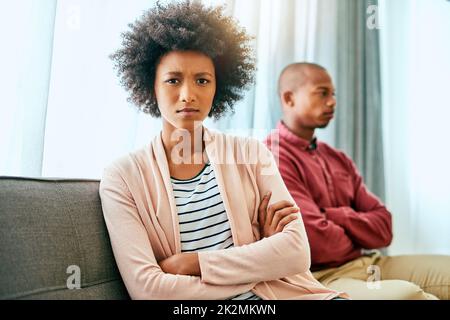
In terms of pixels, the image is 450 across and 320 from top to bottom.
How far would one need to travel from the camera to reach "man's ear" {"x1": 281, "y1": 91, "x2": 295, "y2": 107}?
2.02 m

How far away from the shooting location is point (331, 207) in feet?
6.16

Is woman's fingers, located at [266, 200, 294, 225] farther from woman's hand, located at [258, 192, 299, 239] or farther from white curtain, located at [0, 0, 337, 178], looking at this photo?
white curtain, located at [0, 0, 337, 178]

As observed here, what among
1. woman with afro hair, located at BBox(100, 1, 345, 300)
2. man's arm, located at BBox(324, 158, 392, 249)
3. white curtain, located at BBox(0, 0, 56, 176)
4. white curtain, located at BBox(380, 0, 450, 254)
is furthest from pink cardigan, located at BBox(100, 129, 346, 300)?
white curtain, located at BBox(380, 0, 450, 254)

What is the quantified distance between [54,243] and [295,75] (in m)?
1.27

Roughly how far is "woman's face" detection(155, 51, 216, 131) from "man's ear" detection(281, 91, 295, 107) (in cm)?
85

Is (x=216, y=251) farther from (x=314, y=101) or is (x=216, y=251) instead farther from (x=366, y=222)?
(x=314, y=101)

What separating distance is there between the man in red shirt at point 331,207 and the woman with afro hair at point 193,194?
535mm

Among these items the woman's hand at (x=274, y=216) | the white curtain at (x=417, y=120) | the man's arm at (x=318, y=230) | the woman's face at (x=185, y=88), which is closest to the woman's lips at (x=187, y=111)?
the woman's face at (x=185, y=88)

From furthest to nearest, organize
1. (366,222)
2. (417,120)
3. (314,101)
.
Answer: (417,120) < (314,101) < (366,222)

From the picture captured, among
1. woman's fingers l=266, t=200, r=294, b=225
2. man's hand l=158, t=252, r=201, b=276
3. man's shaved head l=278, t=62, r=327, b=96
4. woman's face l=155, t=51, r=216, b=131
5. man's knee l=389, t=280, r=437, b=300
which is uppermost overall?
man's shaved head l=278, t=62, r=327, b=96

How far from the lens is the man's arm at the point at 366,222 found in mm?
1812

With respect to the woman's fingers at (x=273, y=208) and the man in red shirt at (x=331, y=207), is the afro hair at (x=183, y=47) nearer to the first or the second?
the woman's fingers at (x=273, y=208)

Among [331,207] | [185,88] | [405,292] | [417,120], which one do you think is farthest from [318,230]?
[417,120]

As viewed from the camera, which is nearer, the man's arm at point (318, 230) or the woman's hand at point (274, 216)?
the woman's hand at point (274, 216)
